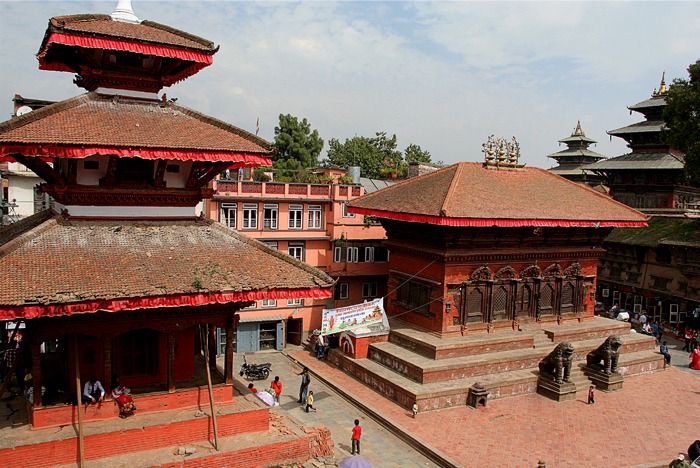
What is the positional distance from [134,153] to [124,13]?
4241 mm

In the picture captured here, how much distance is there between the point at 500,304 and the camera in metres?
22.6

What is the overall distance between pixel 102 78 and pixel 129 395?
6569 millimetres

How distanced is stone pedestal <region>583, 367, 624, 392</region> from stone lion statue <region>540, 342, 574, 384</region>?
1586mm

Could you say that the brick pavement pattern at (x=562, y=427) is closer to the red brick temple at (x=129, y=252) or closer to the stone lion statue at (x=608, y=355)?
Answer: the stone lion statue at (x=608, y=355)

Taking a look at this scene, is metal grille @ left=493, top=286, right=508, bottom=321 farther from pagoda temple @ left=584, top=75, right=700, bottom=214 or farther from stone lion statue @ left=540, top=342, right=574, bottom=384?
pagoda temple @ left=584, top=75, right=700, bottom=214

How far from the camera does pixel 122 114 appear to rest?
11.5 metres

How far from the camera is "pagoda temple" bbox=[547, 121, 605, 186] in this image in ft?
181

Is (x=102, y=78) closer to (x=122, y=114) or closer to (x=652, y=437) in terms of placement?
(x=122, y=114)

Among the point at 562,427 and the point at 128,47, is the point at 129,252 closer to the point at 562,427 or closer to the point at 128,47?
the point at 128,47

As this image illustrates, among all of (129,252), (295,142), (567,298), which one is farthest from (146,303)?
(295,142)

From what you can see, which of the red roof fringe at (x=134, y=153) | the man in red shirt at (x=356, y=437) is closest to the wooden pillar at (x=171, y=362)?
the red roof fringe at (x=134, y=153)

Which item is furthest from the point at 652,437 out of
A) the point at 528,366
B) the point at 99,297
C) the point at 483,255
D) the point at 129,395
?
the point at 99,297

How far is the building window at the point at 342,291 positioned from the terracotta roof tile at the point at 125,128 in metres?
17.3

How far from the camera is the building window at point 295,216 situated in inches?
1083
